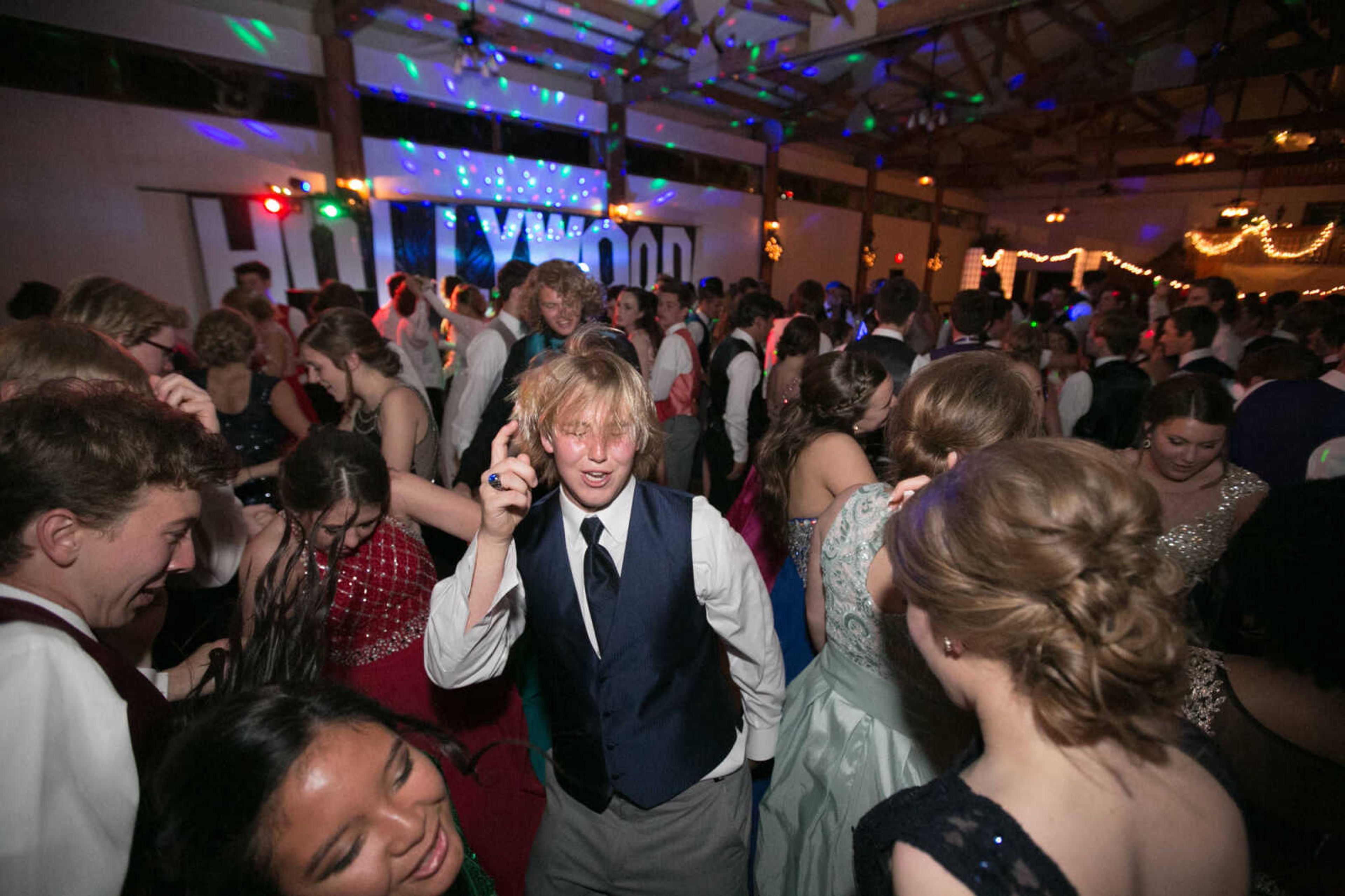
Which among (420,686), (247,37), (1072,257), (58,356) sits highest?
(247,37)

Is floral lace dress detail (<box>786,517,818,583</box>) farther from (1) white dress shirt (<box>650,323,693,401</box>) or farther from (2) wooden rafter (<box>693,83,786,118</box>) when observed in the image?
(2) wooden rafter (<box>693,83,786,118</box>)

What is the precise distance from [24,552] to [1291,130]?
13692 millimetres

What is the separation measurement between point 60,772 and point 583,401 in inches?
36.2

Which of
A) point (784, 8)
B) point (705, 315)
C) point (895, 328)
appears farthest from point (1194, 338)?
point (784, 8)

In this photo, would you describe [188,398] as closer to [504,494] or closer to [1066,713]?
[504,494]

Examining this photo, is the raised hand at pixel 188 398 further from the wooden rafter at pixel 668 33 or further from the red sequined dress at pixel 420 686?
the wooden rafter at pixel 668 33

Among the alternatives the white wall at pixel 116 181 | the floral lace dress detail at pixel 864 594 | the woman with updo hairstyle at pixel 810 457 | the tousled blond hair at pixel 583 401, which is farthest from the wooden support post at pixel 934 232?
the tousled blond hair at pixel 583 401

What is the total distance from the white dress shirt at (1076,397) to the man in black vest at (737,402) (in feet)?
5.98

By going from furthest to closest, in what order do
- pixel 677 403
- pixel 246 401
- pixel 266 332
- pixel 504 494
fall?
pixel 266 332
pixel 677 403
pixel 246 401
pixel 504 494

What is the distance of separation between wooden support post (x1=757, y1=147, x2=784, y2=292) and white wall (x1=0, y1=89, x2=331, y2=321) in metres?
8.21

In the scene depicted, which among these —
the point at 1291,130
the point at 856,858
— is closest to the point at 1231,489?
the point at 856,858

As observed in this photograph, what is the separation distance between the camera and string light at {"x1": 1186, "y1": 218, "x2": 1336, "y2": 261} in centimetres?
1067

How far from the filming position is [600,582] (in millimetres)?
1197

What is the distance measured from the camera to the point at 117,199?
516 cm
